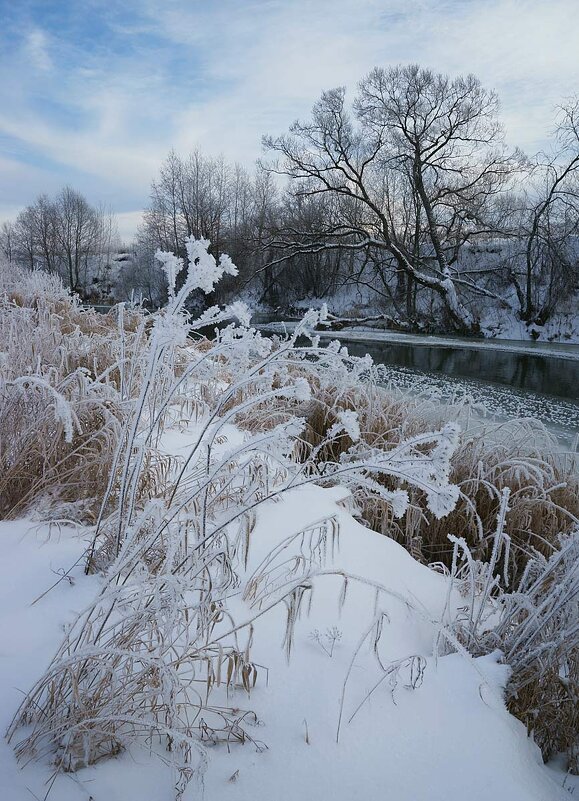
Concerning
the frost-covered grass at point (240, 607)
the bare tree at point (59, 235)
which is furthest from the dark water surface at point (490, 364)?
the bare tree at point (59, 235)

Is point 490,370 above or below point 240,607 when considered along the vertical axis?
above

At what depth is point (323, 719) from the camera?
1.12 m

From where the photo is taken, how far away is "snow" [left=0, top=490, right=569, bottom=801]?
94cm

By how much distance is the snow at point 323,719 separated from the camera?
36.9 inches

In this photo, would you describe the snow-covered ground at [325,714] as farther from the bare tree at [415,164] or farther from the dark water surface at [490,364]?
the bare tree at [415,164]

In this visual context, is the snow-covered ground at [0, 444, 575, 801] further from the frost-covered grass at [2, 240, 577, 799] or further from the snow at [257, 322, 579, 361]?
the snow at [257, 322, 579, 361]

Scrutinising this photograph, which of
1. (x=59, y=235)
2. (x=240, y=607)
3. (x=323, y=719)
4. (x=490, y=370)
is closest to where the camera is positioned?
(x=323, y=719)

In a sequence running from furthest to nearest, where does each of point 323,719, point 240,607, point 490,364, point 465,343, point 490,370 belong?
point 465,343
point 490,364
point 490,370
point 240,607
point 323,719

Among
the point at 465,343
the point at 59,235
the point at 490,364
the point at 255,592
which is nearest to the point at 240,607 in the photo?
Result: the point at 255,592

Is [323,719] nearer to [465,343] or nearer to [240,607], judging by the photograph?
[240,607]

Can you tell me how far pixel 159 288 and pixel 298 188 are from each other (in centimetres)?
1189

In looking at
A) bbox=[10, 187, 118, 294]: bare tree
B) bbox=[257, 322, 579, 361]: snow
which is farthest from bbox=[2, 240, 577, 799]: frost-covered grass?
bbox=[10, 187, 118, 294]: bare tree

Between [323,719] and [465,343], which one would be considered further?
[465,343]

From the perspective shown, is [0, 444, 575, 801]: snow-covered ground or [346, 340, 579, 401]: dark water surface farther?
[346, 340, 579, 401]: dark water surface
